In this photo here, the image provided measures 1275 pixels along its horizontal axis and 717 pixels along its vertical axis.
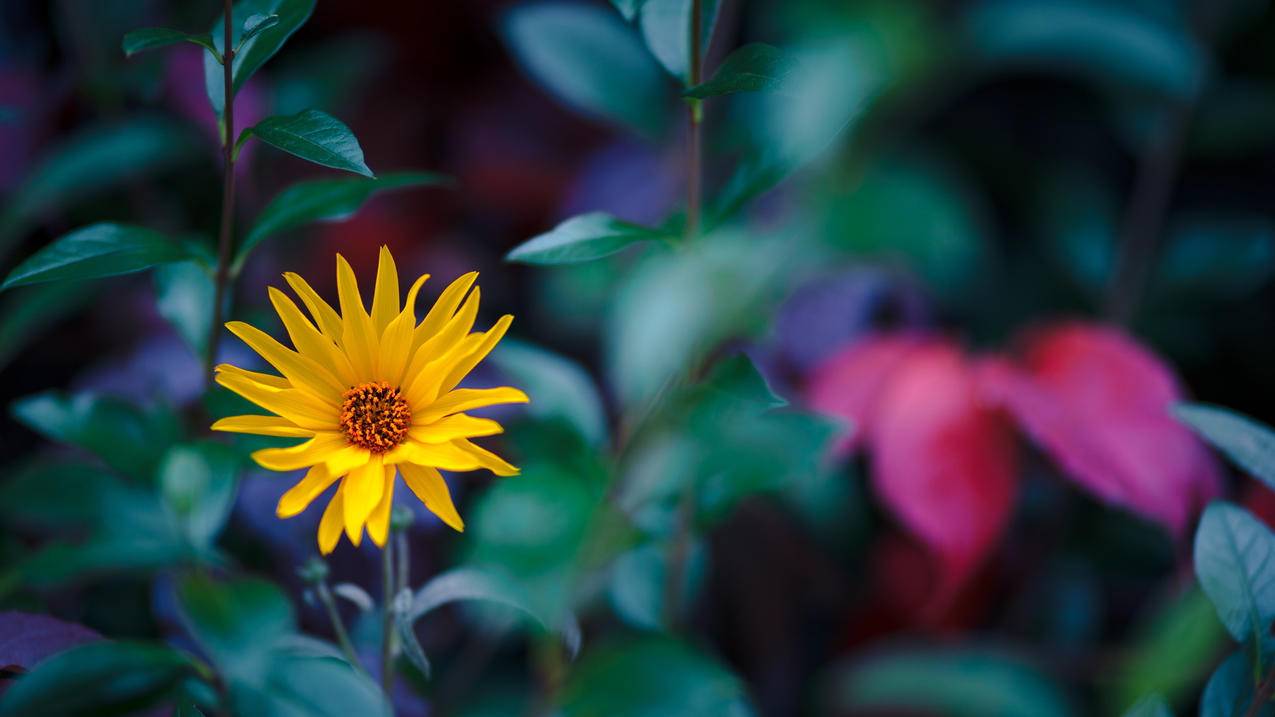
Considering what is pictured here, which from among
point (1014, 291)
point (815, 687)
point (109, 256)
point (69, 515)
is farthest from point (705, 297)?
point (1014, 291)

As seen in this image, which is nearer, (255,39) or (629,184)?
(255,39)

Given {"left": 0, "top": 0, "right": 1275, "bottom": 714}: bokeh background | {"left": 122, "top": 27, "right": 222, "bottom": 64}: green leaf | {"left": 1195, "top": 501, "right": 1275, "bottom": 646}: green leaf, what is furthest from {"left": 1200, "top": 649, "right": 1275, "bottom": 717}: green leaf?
{"left": 122, "top": 27, "right": 222, "bottom": 64}: green leaf

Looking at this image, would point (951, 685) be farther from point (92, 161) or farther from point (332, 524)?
point (92, 161)

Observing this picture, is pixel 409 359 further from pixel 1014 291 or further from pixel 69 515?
pixel 1014 291

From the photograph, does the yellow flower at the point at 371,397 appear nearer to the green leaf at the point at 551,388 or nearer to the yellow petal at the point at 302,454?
the yellow petal at the point at 302,454

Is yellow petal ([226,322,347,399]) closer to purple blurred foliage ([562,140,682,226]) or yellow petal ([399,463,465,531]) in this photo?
yellow petal ([399,463,465,531])

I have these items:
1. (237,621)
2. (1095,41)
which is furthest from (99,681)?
(1095,41)

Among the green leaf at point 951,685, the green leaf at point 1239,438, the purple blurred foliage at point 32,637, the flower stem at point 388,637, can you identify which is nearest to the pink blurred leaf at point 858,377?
the green leaf at point 951,685
